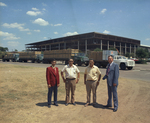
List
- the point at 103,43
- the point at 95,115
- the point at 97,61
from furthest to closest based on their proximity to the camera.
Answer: the point at 103,43, the point at 97,61, the point at 95,115

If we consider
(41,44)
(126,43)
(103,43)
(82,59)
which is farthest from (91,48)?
(82,59)

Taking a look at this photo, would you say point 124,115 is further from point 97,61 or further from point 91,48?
point 91,48

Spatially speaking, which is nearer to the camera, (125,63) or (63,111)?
(63,111)

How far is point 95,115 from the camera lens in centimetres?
470

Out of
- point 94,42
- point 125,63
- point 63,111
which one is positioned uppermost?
point 94,42

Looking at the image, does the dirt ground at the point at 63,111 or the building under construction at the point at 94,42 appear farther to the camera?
the building under construction at the point at 94,42

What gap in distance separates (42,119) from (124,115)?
2567mm

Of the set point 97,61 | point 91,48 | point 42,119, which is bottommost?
point 42,119

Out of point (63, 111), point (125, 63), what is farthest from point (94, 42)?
point (63, 111)

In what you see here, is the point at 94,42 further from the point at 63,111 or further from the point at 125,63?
the point at 63,111

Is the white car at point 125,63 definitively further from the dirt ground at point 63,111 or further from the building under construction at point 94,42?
the building under construction at point 94,42

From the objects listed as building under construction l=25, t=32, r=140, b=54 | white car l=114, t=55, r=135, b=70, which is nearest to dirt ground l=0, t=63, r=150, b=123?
white car l=114, t=55, r=135, b=70

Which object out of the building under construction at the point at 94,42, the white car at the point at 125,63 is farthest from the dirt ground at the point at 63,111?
the building under construction at the point at 94,42

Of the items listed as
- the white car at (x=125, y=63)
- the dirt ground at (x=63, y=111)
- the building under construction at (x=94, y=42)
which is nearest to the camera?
the dirt ground at (x=63, y=111)
